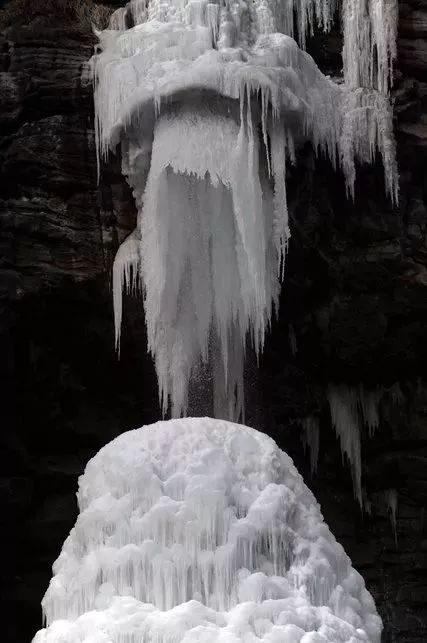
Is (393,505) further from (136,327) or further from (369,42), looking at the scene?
(369,42)

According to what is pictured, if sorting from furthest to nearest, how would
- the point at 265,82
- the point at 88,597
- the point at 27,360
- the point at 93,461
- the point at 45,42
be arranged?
the point at 27,360, the point at 45,42, the point at 265,82, the point at 93,461, the point at 88,597

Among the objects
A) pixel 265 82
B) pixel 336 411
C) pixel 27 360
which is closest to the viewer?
pixel 265 82

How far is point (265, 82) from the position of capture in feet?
27.6

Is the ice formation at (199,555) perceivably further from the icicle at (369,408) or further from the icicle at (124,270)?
the icicle at (369,408)

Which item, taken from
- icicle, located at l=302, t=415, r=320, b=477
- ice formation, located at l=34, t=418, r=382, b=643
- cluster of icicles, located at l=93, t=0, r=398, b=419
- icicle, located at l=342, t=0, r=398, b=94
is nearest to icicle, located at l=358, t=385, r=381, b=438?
icicle, located at l=302, t=415, r=320, b=477

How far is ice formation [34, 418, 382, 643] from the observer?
539 cm

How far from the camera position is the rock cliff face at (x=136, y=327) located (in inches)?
357

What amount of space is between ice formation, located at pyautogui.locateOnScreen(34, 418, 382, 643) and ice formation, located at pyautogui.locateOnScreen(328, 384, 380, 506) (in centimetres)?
465

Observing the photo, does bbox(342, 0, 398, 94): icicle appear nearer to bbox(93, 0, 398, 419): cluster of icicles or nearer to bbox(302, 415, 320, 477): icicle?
bbox(93, 0, 398, 419): cluster of icicles

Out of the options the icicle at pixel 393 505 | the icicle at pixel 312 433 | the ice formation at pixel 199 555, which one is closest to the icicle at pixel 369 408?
the icicle at pixel 312 433

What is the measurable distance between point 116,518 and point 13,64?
15.7ft

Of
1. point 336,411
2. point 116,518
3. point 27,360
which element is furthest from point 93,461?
point 336,411

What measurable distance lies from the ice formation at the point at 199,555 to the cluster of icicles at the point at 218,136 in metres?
2.81

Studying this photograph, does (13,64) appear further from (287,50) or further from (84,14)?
(287,50)
